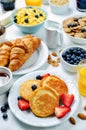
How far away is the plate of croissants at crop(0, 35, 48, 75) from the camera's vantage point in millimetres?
1232

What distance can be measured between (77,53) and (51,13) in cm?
53

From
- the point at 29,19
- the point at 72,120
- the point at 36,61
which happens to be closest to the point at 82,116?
the point at 72,120

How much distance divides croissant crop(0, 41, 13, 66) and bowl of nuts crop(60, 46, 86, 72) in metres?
0.24

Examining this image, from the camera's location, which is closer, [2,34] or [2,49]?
[2,49]

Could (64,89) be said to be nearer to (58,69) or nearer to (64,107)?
(64,107)

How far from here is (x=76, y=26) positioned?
4.74 feet

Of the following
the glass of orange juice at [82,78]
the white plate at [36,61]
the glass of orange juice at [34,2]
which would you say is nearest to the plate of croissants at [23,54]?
the white plate at [36,61]

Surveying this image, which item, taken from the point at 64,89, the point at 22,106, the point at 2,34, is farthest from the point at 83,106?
the point at 2,34

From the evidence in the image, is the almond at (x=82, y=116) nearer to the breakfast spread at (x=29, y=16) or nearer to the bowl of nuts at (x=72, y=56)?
the bowl of nuts at (x=72, y=56)

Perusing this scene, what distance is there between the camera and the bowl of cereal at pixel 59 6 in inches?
65.7

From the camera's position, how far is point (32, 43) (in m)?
1.33

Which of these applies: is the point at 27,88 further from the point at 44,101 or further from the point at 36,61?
the point at 36,61

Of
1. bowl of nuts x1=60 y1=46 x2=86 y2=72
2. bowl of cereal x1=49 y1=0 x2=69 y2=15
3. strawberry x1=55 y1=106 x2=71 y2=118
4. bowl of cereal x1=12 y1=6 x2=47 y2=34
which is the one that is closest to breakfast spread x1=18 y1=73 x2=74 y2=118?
strawberry x1=55 y1=106 x2=71 y2=118

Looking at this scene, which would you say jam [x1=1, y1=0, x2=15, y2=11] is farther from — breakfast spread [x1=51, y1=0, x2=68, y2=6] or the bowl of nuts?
the bowl of nuts
